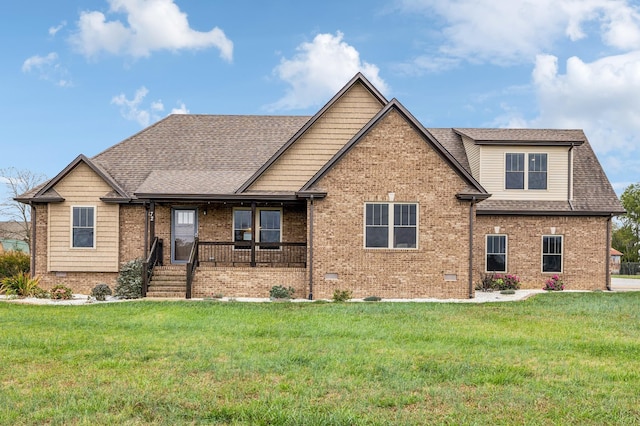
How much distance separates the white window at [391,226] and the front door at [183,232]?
22.3ft

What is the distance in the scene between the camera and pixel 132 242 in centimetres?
1917

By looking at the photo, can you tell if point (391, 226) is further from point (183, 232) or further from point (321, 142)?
point (183, 232)

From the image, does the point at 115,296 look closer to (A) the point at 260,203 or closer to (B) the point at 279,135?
(A) the point at 260,203

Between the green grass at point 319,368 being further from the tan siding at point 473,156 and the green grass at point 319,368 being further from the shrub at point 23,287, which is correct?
the tan siding at point 473,156

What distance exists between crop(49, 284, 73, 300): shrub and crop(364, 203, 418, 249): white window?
10042 mm

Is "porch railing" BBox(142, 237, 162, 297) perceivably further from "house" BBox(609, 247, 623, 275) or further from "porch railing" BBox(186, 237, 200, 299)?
"house" BBox(609, 247, 623, 275)

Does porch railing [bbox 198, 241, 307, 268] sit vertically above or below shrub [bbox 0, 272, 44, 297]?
above

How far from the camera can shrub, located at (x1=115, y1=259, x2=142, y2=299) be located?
56.4 feet

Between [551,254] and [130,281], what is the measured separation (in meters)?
15.8

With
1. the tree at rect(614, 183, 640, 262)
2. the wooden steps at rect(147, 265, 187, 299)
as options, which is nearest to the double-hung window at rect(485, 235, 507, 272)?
the wooden steps at rect(147, 265, 187, 299)

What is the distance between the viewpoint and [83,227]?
1903 cm

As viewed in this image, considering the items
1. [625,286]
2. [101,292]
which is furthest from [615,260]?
[101,292]

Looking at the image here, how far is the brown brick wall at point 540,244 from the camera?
20.6 meters

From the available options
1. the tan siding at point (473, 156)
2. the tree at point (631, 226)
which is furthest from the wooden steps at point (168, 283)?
the tree at point (631, 226)
